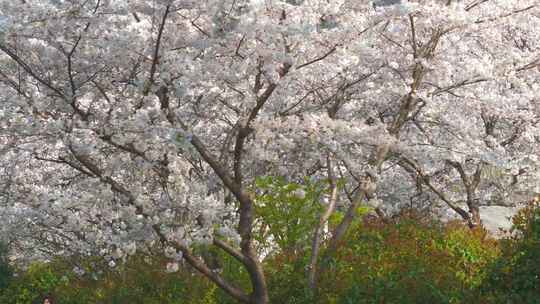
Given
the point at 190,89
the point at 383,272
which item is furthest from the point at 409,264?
the point at 190,89

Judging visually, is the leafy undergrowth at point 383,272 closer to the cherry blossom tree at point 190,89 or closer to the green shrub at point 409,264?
the green shrub at point 409,264

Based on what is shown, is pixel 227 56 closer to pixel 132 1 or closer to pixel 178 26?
pixel 178 26

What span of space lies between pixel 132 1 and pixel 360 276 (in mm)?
4614

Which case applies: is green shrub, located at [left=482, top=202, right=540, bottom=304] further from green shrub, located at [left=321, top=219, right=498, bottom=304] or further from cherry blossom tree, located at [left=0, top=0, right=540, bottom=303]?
cherry blossom tree, located at [left=0, top=0, right=540, bottom=303]

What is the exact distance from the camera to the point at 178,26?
6.83 metres

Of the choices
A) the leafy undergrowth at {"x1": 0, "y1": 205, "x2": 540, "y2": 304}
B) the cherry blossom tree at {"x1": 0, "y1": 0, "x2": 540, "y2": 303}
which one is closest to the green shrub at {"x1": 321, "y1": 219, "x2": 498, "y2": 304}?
the leafy undergrowth at {"x1": 0, "y1": 205, "x2": 540, "y2": 304}

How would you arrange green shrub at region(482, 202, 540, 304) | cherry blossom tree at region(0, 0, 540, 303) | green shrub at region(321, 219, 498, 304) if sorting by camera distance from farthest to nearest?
green shrub at region(321, 219, 498, 304)
cherry blossom tree at region(0, 0, 540, 303)
green shrub at region(482, 202, 540, 304)

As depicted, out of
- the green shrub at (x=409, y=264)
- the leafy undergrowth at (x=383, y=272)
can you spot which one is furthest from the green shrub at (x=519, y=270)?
the green shrub at (x=409, y=264)

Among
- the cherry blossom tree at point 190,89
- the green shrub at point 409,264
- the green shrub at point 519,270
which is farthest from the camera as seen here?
the green shrub at point 409,264

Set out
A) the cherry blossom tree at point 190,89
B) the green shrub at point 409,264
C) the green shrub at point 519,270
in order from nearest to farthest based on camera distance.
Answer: the green shrub at point 519,270, the cherry blossom tree at point 190,89, the green shrub at point 409,264

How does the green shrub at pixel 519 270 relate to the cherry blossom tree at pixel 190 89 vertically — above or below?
below

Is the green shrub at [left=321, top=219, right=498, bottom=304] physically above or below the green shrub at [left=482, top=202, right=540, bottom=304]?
above

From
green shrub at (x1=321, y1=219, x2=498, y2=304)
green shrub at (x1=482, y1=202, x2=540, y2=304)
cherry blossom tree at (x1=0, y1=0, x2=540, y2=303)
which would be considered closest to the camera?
green shrub at (x1=482, y1=202, x2=540, y2=304)

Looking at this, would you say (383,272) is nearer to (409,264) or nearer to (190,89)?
(409,264)
